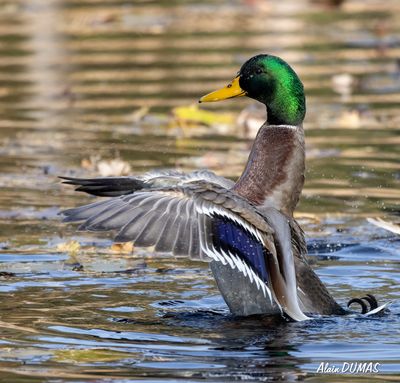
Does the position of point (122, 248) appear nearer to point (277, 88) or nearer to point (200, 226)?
point (277, 88)

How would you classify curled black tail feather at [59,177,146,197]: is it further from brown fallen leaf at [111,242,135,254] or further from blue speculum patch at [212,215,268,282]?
brown fallen leaf at [111,242,135,254]

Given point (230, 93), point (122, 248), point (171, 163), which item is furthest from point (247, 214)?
point (171, 163)

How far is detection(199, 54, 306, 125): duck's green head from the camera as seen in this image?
685cm

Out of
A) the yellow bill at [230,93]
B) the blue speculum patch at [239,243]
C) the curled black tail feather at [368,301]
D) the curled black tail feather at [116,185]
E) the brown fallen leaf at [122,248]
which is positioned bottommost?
the curled black tail feather at [368,301]

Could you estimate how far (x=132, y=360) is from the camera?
5668 millimetres

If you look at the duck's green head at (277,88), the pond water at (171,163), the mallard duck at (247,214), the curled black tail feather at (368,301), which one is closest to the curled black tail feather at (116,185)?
the mallard duck at (247,214)

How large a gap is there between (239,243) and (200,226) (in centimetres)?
20

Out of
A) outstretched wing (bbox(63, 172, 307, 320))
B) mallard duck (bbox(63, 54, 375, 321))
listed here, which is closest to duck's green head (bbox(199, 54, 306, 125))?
mallard duck (bbox(63, 54, 375, 321))

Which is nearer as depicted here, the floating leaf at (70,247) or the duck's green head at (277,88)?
the duck's green head at (277,88)

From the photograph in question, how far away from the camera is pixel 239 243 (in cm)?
612

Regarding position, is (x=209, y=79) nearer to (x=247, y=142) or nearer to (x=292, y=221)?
(x=247, y=142)

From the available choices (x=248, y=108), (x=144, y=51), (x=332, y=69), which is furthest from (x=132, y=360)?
(x=144, y=51)

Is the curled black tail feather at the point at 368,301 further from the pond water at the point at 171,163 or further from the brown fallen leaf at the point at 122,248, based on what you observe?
the brown fallen leaf at the point at 122,248

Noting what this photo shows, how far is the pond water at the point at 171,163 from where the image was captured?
590cm
